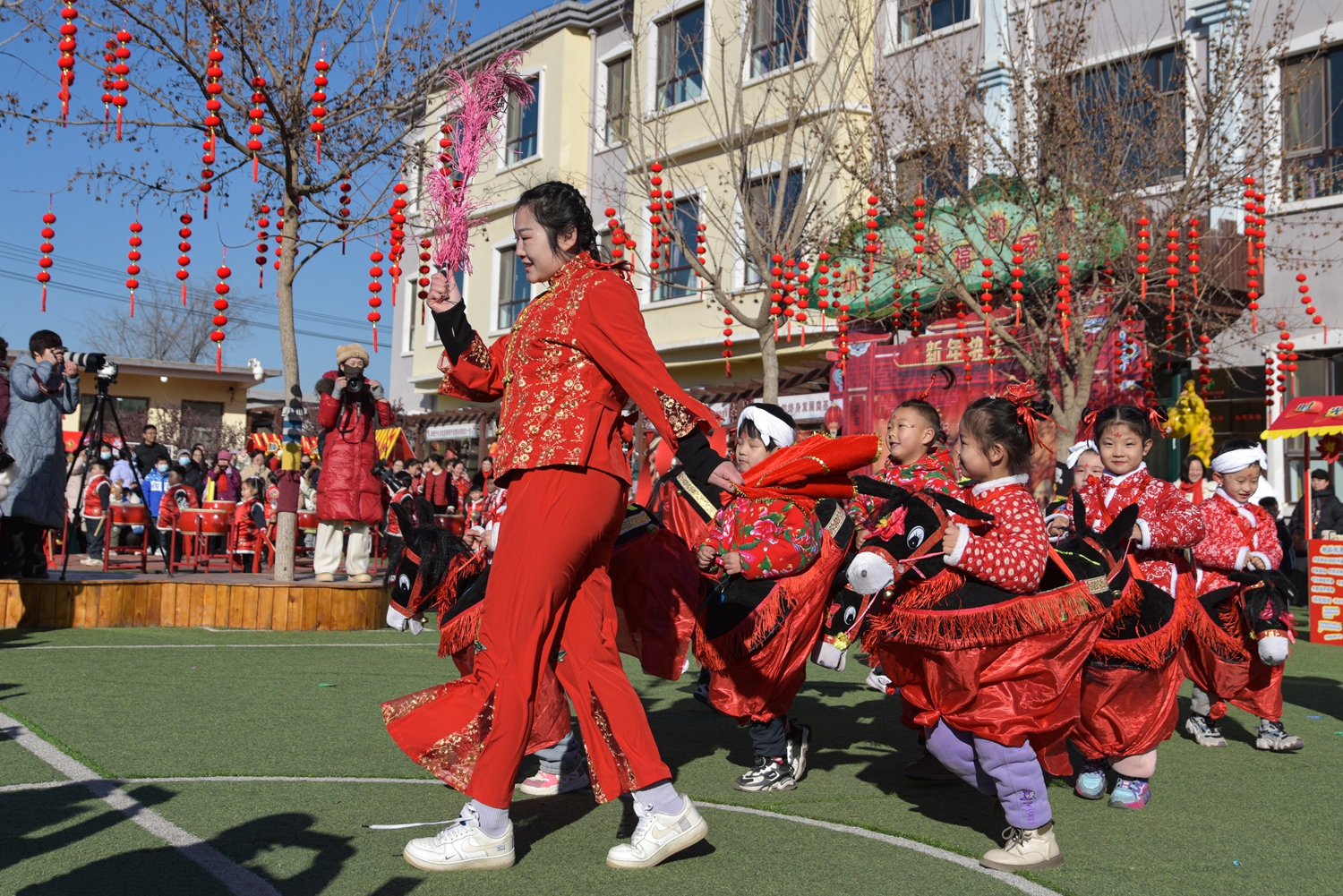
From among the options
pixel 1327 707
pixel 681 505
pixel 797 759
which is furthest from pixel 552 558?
pixel 1327 707

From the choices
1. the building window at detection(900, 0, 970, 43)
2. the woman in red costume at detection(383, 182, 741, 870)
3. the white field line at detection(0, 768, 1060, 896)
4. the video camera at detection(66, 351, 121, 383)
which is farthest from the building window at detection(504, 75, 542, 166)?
the woman in red costume at detection(383, 182, 741, 870)

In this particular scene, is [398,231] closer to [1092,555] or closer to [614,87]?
[1092,555]

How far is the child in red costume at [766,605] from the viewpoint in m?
4.39

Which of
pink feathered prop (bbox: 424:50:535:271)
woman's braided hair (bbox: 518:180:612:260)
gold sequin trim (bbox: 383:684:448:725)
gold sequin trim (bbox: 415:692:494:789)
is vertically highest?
pink feathered prop (bbox: 424:50:535:271)

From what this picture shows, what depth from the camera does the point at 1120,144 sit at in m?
12.9

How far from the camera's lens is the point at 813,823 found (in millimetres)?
3906

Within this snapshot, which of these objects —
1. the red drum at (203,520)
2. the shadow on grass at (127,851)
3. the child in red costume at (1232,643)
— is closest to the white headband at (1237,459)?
the child in red costume at (1232,643)

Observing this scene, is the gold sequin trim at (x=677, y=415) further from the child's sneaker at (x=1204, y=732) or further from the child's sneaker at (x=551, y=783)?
the child's sneaker at (x=1204, y=732)

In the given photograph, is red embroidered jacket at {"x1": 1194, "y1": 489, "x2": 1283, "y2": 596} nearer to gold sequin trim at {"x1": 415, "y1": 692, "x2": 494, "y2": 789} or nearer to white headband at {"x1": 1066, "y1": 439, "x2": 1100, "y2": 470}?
white headband at {"x1": 1066, "y1": 439, "x2": 1100, "y2": 470}

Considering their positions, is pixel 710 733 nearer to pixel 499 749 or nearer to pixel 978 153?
pixel 499 749

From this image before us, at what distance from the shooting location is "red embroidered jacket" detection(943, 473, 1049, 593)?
139 inches

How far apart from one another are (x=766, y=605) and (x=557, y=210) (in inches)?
68.1

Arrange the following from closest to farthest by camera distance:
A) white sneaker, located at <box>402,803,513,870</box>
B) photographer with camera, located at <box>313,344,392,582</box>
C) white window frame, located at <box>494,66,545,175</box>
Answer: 1. white sneaker, located at <box>402,803,513,870</box>
2. photographer with camera, located at <box>313,344,392,582</box>
3. white window frame, located at <box>494,66,545,175</box>

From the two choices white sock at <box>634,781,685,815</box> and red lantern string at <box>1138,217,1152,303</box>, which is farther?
red lantern string at <box>1138,217,1152,303</box>
